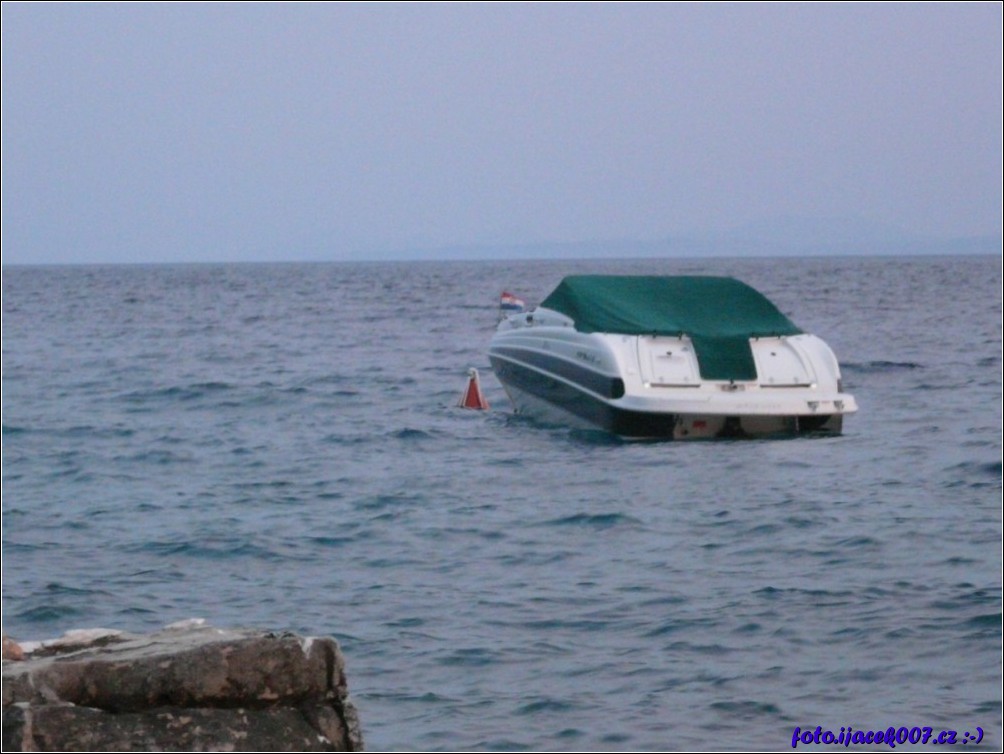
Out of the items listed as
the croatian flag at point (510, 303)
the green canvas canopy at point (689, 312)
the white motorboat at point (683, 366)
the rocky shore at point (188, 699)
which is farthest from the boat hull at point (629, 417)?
the rocky shore at point (188, 699)

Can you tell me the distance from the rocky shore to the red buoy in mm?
21589

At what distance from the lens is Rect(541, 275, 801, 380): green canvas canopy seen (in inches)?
773

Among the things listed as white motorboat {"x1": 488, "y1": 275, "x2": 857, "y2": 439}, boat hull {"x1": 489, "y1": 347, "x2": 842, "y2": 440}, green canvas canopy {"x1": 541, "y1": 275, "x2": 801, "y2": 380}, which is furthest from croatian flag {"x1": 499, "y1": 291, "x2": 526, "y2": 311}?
boat hull {"x1": 489, "y1": 347, "x2": 842, "y2": 440}

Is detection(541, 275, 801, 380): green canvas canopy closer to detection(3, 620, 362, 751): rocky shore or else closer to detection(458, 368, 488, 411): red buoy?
detection(458, 368, 488, 411): red buoy

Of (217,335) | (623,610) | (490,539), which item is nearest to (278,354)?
(217,335)

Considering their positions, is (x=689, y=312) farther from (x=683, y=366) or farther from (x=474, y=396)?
(x=474, y=396)

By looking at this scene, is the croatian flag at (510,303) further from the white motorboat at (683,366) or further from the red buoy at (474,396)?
A: the white motorboat at (683,366)

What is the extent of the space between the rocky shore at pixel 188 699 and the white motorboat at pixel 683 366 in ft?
51.1

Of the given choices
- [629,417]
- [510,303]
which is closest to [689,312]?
[629,417]

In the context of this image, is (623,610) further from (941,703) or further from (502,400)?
(502,400)

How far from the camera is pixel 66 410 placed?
2761cm

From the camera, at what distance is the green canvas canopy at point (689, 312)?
773 inches

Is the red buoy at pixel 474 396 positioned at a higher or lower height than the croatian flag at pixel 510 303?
lower

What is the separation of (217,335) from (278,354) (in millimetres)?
10344
